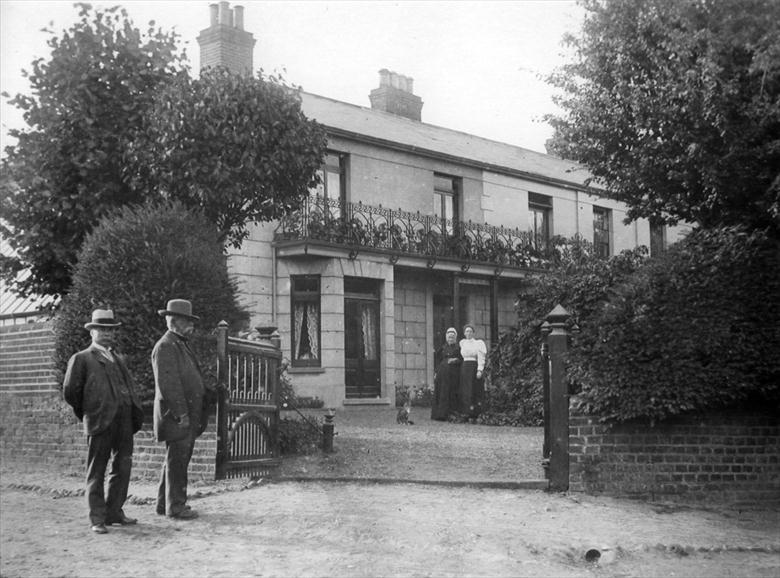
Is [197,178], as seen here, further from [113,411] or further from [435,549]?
[435,549]

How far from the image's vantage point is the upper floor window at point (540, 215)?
26688mm

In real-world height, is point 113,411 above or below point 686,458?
above

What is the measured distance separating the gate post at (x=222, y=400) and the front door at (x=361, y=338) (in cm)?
1189

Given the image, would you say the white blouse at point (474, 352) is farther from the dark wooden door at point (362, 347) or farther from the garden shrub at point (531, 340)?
the dark wooden door at point (362, 347)

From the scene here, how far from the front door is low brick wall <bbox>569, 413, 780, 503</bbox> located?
1273 centimetres

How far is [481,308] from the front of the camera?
25578 millimetres

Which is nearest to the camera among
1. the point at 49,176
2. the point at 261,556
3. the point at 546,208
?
the point at 261,556

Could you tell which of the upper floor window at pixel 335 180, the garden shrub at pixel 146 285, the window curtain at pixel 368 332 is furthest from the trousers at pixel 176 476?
the window curtain at pixel 368 332

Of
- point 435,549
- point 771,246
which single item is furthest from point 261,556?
point 771,246

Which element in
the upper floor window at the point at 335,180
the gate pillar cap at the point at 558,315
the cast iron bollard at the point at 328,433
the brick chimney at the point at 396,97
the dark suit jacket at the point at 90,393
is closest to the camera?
the dark suit jacket at the point at 90,393

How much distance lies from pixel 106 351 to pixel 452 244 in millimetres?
16152

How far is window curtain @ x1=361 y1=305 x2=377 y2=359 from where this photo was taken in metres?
21.8

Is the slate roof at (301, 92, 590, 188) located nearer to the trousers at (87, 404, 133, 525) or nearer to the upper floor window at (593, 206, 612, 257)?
the upper floor window at (593, 206, 612, 257)

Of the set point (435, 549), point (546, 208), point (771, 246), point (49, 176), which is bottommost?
point (435, 549)
